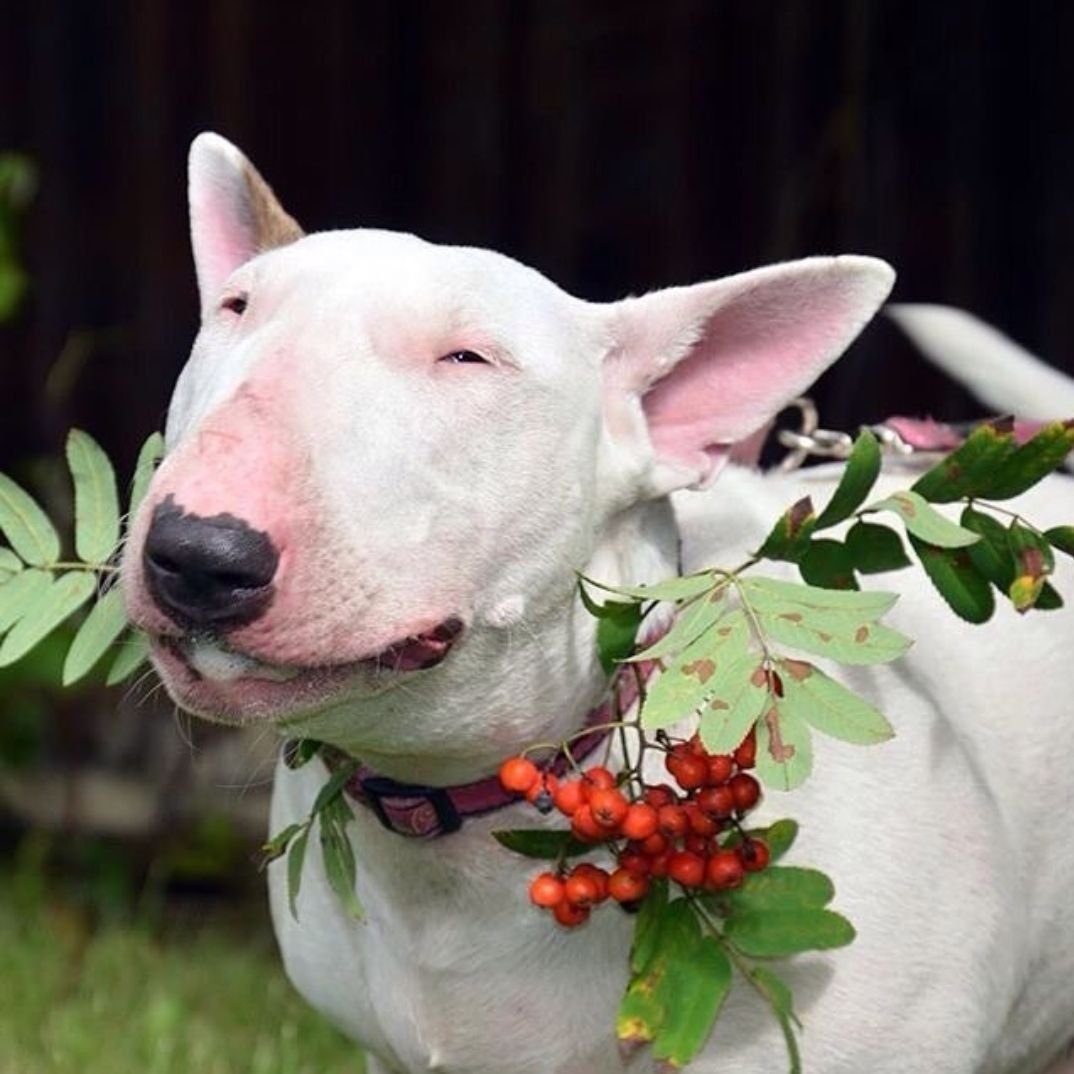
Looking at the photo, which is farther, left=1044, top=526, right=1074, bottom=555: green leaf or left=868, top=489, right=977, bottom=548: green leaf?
left=1044, top=526, right=1074, bottom=555: green leaf

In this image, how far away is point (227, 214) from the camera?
314cm

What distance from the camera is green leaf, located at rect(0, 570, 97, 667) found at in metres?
2.78

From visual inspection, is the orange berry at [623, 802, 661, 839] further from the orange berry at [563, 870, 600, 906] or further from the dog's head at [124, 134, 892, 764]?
the dog's head at [124, 134, 892, 764]

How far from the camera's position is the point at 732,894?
2.75m

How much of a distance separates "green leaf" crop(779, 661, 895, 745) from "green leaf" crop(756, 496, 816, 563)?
0.58 ft

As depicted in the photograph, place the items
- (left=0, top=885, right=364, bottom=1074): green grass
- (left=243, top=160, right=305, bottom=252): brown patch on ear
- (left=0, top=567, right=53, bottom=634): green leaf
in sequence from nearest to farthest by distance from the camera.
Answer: (left=0, top=567, right=53, bottom=634): green leaf
(left=243, top=160, right=305, bottom=252): brown patch on ear
(left=0, top=885, right=364, bottom=1074): green grass

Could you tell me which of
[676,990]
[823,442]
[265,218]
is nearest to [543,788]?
[676,990]

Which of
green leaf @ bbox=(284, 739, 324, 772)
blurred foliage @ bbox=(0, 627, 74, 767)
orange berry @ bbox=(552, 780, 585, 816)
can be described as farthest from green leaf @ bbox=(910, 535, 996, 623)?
blurred foliage @ bbox=(0, 627, 74, 767)

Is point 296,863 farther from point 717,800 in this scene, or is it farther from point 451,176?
point 451,176

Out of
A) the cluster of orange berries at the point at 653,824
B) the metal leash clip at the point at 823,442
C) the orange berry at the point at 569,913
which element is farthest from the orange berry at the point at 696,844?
the metal leash clip at the point at 823,442

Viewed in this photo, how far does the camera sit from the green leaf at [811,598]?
2.51 m

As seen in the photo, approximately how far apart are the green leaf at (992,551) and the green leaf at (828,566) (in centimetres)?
13

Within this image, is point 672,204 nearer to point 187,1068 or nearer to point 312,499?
point 187,1068

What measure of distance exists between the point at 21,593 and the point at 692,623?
74 centimetres
